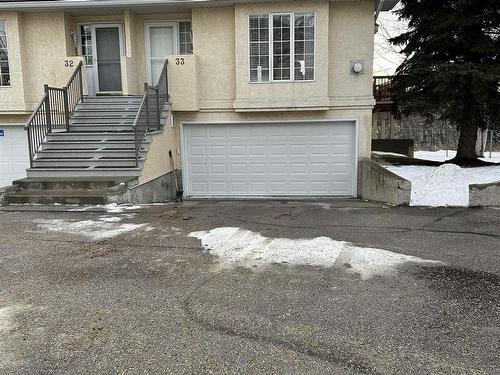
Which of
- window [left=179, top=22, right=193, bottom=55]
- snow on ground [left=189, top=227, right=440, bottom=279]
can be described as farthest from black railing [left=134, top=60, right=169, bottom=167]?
snow on ground [left=189, top=227, right=440, bottom=279]

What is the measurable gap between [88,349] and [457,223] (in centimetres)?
633

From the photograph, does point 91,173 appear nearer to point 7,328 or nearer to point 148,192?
point 148,192

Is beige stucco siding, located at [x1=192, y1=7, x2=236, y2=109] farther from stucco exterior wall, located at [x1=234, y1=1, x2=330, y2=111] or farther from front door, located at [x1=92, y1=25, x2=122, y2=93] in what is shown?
front door, located at [x1=92, y1=25, x2=122, y2=93]

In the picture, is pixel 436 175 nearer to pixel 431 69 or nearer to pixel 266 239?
pixel 431 69

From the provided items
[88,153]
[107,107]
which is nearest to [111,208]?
[88,153]

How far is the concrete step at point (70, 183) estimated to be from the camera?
9.32 meters

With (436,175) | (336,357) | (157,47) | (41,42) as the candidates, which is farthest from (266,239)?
(41,42)

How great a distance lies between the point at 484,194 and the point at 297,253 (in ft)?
17.4

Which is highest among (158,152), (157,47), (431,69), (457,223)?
(157,47)

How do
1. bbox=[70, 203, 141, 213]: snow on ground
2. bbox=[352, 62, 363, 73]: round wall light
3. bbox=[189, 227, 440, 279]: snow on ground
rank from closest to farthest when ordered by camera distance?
1. bbox=[189, 227, 440, 279]: snow on ground
2. bbox=[70, 203, 141, 213]: snow on ground
3. bbox=[352, 62, 363, 73]: round wall light

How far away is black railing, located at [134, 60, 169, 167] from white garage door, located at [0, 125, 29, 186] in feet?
16.1

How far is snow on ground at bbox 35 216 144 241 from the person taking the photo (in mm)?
6595

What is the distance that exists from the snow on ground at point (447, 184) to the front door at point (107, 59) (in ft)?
29.0

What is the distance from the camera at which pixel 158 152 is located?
11266mm
